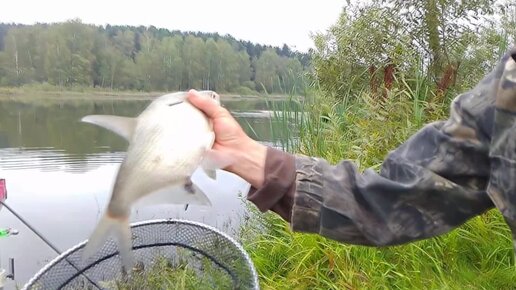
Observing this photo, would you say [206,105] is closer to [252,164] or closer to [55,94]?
[252,164]

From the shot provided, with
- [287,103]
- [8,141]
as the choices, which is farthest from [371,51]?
[8,141]

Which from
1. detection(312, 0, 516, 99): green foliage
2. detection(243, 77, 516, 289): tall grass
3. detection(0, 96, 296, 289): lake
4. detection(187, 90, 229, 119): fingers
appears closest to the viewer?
detection(187, 90, 229, 119): fingers

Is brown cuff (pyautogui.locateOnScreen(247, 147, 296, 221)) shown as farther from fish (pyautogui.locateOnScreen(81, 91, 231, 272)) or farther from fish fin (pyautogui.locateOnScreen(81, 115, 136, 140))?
fish fin (pyautogui.locateOnScreen(81, 115, 136, 140))

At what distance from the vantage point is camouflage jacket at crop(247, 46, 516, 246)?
4.21 ft

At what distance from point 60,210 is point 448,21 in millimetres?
6479

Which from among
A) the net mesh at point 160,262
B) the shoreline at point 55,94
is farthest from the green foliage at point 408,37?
the shoreline at point 55,94

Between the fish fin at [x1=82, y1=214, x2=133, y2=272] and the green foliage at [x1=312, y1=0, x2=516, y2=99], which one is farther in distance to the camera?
the green foliage at [x1=312, y1=0, x2=516, y2=99]

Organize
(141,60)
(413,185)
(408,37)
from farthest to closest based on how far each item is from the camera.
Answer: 1. (141,60)
2. (408,37)
3. (413,185)

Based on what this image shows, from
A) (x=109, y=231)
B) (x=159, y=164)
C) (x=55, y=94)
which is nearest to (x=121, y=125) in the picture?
(x=159, y=164)

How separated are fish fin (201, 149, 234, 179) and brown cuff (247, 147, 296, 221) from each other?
97 mm

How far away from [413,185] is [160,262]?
2.15 metres

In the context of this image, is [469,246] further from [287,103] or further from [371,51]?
[371,51]

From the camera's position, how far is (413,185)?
139 cm

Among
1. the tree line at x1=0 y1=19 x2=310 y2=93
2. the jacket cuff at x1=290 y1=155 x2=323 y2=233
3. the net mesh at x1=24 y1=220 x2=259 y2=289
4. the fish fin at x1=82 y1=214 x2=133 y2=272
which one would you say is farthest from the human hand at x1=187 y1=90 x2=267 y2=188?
the tree line at x1=0 y1=19 x2=310 y2=93
